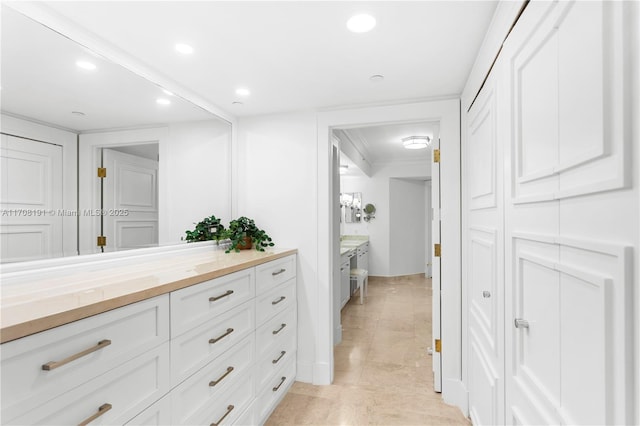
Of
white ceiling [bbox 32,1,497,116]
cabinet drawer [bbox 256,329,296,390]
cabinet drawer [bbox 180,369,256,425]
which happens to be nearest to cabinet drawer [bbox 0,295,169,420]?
cabinet drawer [bbox 180,369,256,425]

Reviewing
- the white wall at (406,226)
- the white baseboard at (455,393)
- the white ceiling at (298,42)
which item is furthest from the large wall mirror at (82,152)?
the white wall at (406,226)

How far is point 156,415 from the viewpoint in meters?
1.21

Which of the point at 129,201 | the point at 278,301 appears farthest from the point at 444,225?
the point at 129,201

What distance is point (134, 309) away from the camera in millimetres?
1119

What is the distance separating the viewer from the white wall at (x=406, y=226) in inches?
271

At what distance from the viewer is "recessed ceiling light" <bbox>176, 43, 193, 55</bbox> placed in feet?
5.47

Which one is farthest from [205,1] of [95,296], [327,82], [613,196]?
[613,196]

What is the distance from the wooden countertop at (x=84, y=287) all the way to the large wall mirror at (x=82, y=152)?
0.10 m

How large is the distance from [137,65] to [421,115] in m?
1.92

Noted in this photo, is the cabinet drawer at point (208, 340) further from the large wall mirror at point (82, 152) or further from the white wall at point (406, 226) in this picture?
the white wall at point (406, 226)

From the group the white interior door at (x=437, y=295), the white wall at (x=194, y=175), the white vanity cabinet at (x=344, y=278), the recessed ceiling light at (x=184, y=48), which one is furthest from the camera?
the white vanity cabinet at (x=344, y=278)

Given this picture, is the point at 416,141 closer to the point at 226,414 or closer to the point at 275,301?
the point at 275,301

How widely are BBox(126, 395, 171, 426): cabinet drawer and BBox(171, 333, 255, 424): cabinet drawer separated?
0.10 feet

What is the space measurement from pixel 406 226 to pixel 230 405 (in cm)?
598
